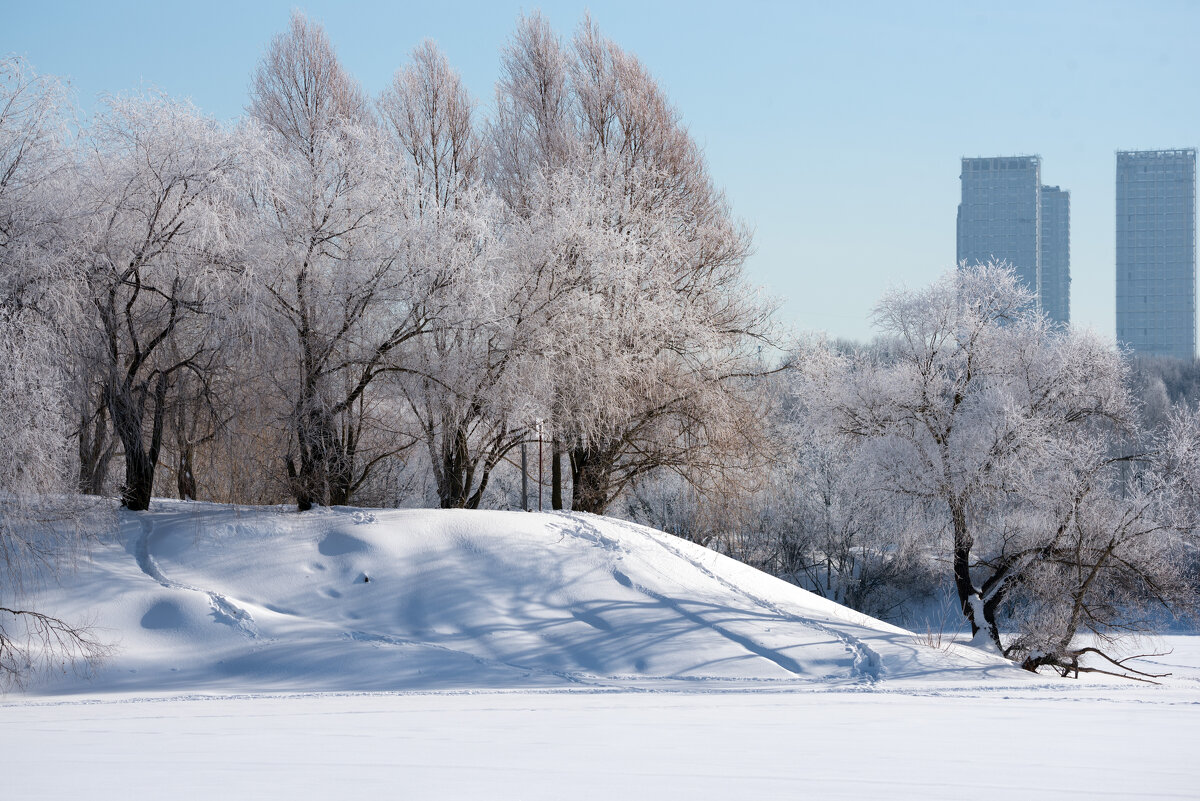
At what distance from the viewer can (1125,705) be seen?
9.83 meters

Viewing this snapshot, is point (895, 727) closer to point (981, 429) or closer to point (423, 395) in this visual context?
point (423, 395)

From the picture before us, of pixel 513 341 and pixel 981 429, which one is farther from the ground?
pixel 513 341

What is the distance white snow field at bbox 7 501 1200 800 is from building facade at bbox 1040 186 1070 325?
16930cm

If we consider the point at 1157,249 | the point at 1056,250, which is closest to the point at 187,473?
the point at 1157,249

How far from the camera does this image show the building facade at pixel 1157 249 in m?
138

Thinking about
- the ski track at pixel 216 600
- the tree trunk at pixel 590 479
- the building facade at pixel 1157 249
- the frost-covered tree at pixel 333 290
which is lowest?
the ski track at pixel 216 600

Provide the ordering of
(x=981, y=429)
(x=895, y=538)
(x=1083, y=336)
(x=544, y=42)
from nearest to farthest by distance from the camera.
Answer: (x=981, y=429) → (x=1083, y=336) → (x=895, y=538) → (x=544, y=42)

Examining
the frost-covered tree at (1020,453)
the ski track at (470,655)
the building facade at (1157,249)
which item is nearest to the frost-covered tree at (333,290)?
the ski track at (470,655)

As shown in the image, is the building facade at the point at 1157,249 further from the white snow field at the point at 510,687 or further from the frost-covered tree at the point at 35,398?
the frost-covered tree at the point at 35,398

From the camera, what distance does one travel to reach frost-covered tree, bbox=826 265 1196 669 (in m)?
17.8

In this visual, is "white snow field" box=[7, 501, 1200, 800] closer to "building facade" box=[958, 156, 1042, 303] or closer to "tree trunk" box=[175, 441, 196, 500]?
"tree trunk" box=[175, 441, 196, 500]

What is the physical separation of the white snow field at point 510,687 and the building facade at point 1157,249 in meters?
136

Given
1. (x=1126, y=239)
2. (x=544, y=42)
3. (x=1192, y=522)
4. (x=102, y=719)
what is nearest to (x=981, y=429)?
(x=1192, y=522)

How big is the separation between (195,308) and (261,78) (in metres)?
12.7
